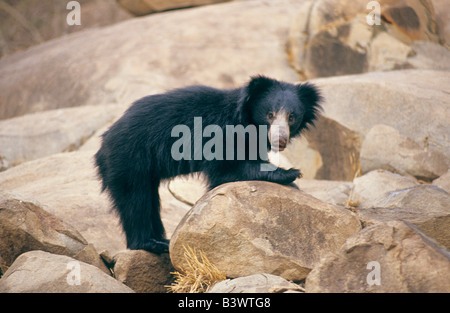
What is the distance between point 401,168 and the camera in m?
5.91

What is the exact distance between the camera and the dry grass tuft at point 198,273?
360cm

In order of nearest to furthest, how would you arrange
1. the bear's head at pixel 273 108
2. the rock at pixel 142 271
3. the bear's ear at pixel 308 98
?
the rock at pixel 142 271
the bear's head at pixel 273 108
the bear's ear at pixel 308 98

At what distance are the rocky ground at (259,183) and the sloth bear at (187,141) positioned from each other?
45cm

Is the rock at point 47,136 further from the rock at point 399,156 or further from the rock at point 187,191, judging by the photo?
the rock at point 399,156

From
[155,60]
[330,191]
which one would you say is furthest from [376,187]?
[155,60]

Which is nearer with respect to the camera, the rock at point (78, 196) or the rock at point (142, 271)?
the rock at point (142, 271)

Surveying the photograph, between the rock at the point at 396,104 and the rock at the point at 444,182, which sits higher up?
the rock at the point at 396,104

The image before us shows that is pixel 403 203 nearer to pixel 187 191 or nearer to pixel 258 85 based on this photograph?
pixel 258 85

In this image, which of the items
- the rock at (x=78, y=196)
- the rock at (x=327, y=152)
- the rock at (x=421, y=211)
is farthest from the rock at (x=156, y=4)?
the rock at (x=421, y=211)

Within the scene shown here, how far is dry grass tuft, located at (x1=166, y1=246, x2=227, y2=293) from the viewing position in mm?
3598

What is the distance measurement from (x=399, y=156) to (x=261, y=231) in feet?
9.99

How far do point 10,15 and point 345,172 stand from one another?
51.5 feet

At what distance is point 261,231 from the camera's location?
360 cm
